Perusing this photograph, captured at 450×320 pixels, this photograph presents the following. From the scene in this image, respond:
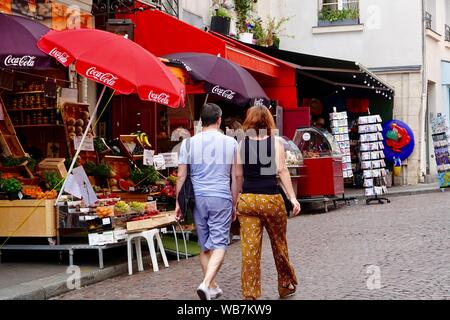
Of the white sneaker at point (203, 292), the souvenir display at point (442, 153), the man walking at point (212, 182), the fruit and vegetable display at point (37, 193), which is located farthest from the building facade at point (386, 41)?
the white sneaker at point (203, 292)

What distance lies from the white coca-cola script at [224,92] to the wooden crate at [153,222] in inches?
94.2

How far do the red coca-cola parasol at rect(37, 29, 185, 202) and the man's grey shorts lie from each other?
217 cm

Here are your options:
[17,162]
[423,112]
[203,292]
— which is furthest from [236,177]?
[423,112]

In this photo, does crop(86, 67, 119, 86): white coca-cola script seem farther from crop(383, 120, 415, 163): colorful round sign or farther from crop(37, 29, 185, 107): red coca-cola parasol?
crop(383, 120, 415, 163): colorful round sign

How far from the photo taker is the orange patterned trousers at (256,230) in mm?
6551

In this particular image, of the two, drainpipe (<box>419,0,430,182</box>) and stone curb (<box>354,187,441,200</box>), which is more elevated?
drainpipe (<box>419,0,430,182</box>)

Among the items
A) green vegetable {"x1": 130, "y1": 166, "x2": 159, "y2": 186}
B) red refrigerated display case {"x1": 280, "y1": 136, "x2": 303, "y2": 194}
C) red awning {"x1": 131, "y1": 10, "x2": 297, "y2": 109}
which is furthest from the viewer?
red refrigerated display case {"x1": 280, "y1": 136, "x2": 303, "y2": 194}

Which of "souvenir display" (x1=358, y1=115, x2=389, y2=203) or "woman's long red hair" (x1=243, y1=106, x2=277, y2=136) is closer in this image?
"woman's long red hair" (x1=243, y1=106, x2=277, y2=136)

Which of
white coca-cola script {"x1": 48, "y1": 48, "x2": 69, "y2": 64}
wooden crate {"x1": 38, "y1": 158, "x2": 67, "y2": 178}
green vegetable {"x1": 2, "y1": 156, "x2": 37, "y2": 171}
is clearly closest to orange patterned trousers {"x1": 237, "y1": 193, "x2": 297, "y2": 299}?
white coca-cola script {"x1": 48, "y1": 48, "x2": 69, "y2": 64}

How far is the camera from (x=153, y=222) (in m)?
9.17

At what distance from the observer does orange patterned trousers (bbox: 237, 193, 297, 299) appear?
21.5 ft
